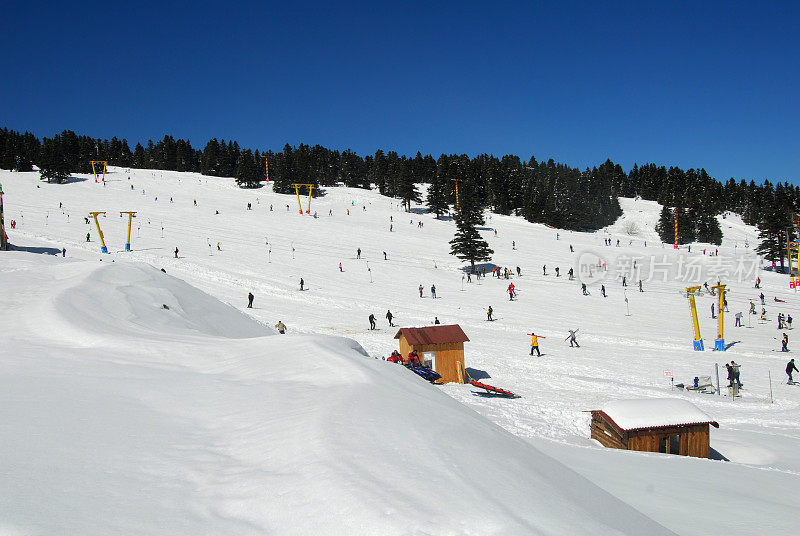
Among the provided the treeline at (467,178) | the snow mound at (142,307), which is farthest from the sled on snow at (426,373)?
the treeline at (467,178)

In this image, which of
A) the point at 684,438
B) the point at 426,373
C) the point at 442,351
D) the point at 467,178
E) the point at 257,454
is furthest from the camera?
the point at 467,178

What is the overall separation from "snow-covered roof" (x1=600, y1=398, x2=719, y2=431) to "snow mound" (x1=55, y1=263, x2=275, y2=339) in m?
10.4

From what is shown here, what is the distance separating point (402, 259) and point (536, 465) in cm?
4538

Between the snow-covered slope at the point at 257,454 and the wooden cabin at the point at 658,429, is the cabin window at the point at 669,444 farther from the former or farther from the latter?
the snow-covered slope at the point at 257,454

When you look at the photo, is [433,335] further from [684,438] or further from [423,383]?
[423,383]

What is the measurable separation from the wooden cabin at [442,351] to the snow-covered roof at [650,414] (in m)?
7.25

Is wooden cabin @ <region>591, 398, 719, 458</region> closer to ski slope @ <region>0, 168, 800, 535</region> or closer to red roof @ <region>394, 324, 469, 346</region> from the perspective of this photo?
ski slope @ <region>0, 168, 800, 535</region>

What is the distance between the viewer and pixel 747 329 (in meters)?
32.1

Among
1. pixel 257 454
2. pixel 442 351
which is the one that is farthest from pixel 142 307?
pixel 257 454

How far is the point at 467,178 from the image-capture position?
93.3 metres

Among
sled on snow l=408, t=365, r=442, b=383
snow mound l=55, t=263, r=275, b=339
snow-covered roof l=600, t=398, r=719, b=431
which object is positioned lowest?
sled on snow l=408, t=365, r=442, b=383

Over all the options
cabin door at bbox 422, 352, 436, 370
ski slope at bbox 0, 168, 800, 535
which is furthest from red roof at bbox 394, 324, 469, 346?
ski slope at bbox 0, 168, 800, 535

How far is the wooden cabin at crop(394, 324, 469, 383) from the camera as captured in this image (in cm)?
1945

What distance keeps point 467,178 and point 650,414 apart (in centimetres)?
8357
